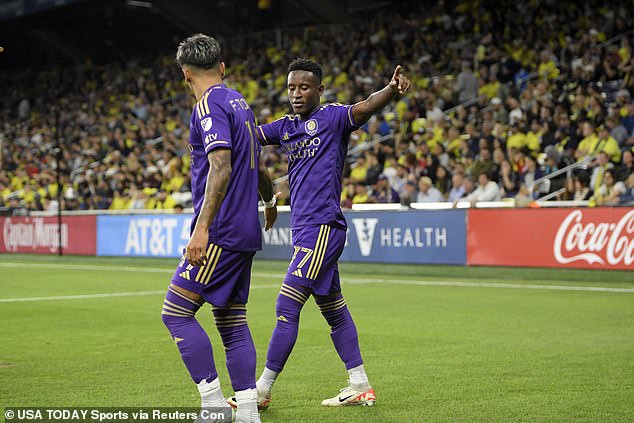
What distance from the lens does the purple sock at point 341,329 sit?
6.52 m

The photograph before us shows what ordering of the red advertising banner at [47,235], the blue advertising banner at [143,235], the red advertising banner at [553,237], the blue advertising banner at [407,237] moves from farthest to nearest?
the red advertising banner at [47,235] → the blue advertising banner at [143,235] → the blue advertising banner at [407,237] → the red advertising banner at [553,237]

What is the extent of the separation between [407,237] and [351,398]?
11923 mm

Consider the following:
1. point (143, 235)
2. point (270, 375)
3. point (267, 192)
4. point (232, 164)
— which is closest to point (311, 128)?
point (267, 192)

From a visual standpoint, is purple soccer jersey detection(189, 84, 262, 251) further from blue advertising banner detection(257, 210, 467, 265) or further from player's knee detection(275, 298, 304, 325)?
blue advertising banner detection(257, 210, 467, 265)

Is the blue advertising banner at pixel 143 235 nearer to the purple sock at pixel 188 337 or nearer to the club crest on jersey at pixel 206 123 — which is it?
the purple sock at pixel 188 337

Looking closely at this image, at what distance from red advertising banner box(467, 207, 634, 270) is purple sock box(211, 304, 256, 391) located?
11029 mm

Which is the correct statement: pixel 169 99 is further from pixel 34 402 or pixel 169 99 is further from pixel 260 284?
pixel 34 402

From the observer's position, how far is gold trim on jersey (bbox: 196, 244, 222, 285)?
5.30 metres

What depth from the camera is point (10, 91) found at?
44.4 meters

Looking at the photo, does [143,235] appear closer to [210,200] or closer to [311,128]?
[311,128]

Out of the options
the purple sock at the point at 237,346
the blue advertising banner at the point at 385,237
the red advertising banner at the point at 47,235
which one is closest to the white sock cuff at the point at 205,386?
the purple sock at the point at 237,346

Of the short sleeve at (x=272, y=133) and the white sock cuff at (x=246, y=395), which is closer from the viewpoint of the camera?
the white sock cuff at (x=246, y=395)

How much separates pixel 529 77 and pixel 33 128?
2309 cm

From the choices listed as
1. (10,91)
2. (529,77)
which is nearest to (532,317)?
(529,77)
